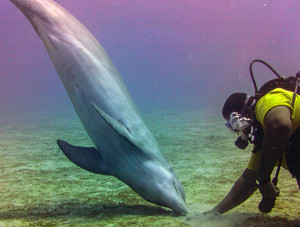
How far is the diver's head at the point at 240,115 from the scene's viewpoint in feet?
7.39

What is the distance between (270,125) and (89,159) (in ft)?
6.59

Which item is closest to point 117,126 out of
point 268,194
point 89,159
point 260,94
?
point 89,159

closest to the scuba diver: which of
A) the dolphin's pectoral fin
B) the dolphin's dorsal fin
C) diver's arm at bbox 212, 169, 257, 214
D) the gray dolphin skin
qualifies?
diver's arm at bbox 212, 169, 257, 214

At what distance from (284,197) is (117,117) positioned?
254 cm

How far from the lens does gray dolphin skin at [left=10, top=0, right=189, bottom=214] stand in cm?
268

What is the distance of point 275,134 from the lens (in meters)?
1.81

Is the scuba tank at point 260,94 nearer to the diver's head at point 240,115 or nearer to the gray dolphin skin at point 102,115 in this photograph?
the diver's head at point 240,115

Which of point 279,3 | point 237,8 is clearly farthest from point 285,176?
point 237,8

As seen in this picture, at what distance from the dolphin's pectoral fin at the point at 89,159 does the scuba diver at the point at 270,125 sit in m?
1.54

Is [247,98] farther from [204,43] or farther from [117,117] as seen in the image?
[204,43]

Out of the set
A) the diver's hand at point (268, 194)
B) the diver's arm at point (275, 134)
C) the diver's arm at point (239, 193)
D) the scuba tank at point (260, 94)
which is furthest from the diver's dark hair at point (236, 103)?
the diver's arm at point (239, 193)

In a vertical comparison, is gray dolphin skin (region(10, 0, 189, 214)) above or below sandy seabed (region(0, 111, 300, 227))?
above

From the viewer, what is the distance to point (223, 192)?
3682 millimetres

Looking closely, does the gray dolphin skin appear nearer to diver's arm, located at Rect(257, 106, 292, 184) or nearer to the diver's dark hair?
the diver's dark hair
